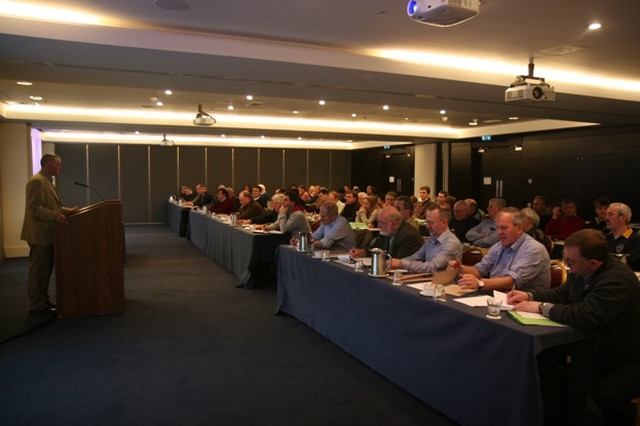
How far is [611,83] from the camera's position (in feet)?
21.4

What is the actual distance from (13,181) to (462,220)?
788 cm

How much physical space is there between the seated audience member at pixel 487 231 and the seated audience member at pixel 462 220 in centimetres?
19

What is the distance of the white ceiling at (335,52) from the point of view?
3.95m

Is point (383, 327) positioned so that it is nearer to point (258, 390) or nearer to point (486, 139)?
point (258, 390)

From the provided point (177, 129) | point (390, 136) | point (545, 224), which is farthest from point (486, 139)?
point (177, 129)

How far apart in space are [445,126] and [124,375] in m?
10.7

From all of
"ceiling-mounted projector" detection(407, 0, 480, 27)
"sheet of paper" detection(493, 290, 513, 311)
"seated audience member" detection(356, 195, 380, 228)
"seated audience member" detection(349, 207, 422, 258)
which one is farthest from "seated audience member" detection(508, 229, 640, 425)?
"seated audience member" detection(356, 195, 380, 228)

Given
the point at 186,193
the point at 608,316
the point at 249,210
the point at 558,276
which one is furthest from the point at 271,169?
the point at 608,316

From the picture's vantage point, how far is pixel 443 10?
2812mm

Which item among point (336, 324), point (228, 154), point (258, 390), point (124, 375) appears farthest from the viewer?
point (228, 154)

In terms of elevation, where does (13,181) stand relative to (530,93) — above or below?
below

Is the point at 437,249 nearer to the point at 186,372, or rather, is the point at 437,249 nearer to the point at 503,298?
the point at 503,298

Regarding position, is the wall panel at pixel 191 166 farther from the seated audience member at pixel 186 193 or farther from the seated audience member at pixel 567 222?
the seated audience member at pixel 567 222

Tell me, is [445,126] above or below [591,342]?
above
